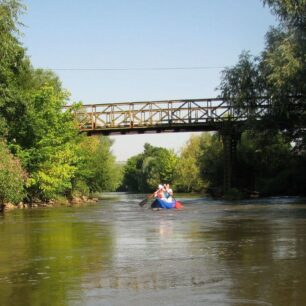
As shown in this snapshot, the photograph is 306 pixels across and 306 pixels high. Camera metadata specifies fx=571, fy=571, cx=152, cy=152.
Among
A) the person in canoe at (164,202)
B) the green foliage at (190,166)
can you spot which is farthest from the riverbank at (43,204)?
the green foliage at (190,166)

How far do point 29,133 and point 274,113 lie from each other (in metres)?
18.7

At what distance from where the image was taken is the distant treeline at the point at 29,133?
32219mm

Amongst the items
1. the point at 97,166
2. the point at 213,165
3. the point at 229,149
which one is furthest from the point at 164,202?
the point at 97,166

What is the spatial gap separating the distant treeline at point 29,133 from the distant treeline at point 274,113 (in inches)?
542

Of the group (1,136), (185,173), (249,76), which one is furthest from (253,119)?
(185,173)

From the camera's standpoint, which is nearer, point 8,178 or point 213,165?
point 8,178

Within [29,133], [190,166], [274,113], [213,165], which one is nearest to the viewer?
[274,113]

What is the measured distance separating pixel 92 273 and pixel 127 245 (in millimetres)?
4564

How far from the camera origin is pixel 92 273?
10023mm

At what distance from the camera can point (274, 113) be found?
42031mm

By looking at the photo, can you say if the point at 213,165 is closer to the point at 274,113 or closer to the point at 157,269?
the point at 274,113

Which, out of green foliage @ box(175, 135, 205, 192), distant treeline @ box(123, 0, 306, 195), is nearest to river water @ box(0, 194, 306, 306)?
distant treeline @ box(123, 0, 306, 195)

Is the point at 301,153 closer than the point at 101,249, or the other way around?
the point at 101,249

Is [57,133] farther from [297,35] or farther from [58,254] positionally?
[58,254]
